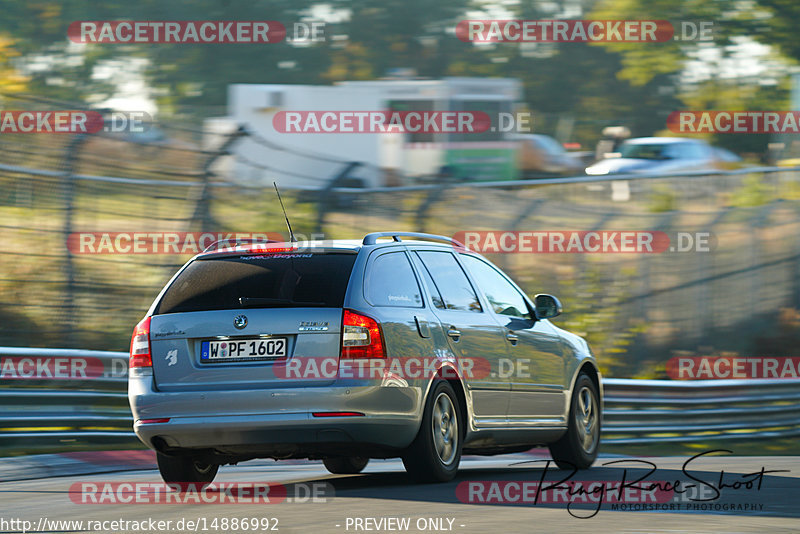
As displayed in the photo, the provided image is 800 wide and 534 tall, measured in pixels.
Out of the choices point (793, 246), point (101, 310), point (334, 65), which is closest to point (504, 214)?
point (793, 246)

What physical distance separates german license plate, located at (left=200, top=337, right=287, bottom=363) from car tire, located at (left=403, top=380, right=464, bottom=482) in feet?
3.35

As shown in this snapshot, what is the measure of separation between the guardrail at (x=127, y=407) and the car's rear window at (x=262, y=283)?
15.6ft

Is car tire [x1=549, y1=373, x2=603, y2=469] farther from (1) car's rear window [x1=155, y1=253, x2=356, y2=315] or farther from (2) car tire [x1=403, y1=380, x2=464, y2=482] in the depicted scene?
(1) car's rear window [x1=155, y1=253, x2=356, y2=315]

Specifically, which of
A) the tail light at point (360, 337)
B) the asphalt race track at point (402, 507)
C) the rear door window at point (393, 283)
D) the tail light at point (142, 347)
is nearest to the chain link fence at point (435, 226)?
the asphalt race track at point (402, 507)

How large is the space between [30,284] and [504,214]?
7.25 metres

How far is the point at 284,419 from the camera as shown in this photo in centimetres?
829

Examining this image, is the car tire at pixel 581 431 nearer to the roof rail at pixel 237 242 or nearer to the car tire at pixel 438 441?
the car tire at pixel 438 441

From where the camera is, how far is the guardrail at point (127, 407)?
13273mm

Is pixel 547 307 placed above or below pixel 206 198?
below

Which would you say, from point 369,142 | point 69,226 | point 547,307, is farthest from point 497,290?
point 369,142

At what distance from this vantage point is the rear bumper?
27.2 feet

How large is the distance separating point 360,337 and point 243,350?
70 centimetres

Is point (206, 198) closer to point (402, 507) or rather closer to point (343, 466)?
point (343, 466)

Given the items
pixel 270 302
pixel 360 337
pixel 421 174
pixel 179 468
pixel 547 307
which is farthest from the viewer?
pixel 421 174
